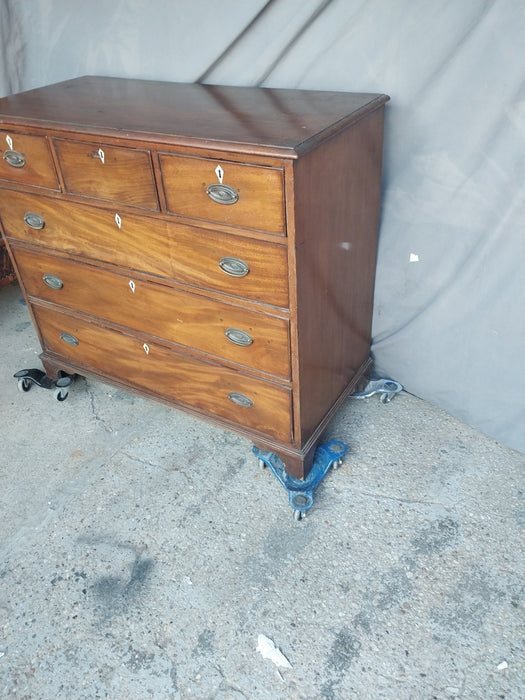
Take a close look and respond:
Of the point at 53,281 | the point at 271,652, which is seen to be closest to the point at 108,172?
the point at 53,281

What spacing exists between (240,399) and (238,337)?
0.24 metres

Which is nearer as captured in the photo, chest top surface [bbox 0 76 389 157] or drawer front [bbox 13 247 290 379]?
chest top surface [bbox 0 76 389 157]

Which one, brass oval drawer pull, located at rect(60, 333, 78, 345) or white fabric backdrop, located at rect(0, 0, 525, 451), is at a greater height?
white fabric backdrop, located at rect(0, 0, 525, 451)

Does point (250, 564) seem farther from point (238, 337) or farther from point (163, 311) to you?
point (163, 311)

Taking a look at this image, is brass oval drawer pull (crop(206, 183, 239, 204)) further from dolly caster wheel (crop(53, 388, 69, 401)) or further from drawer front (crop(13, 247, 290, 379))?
dolly caster wheel (crop(53, 388, 69, 401))

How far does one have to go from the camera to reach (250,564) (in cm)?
166

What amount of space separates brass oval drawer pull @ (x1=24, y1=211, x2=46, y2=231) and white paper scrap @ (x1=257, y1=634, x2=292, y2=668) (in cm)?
141

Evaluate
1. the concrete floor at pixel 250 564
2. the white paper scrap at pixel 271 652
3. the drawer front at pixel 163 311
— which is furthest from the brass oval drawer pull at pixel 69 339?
the white paper scrap at pixel 271 652

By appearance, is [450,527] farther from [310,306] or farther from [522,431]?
[310,306]

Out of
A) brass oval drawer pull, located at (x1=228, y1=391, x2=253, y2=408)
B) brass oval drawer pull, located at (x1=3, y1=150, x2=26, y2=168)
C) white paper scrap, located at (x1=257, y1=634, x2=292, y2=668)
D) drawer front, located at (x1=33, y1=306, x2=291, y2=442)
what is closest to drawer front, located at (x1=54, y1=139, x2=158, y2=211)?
brass oval drawer pull, located at (x1=3, y1=150, x2=26, y2=168)

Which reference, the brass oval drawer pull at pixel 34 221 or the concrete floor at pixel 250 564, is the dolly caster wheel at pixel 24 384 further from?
the brass oval drawer pull at pixel 34 221

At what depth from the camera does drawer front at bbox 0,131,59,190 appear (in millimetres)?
1722

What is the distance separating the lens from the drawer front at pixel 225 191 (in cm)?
135

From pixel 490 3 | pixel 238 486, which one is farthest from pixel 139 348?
pixel 490 3
